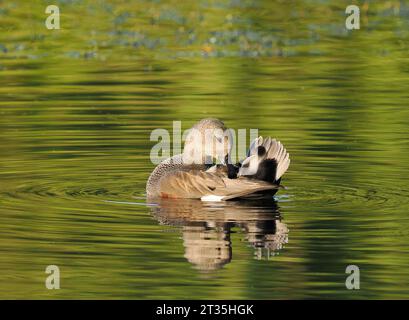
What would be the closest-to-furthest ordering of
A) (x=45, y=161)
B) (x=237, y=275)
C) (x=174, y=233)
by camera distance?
(x=237, y=275) → (x=174, y=233) → (x=45, y=161)

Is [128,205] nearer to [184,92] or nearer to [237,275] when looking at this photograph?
[237,275]

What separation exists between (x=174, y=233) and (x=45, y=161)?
367 centimetres

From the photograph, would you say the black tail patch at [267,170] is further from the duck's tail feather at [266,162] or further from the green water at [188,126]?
the green water at [188,126]

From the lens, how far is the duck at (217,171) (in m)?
12.4

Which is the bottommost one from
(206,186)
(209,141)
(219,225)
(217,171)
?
(219,225)

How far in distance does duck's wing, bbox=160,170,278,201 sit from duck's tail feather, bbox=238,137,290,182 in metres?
0.20

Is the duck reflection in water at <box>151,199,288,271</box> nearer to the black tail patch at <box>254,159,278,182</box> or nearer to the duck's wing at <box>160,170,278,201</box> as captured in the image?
the duck's wing at <box>160,170,278,201</box>

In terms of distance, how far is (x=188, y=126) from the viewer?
16.8 meters

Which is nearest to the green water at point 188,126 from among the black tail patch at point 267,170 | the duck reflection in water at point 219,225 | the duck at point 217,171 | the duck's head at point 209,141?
the duck reflection in water at point 219,225

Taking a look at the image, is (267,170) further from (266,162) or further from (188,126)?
(188,126)

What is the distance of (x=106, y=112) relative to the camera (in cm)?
1800

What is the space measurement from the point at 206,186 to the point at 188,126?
426 centimetres

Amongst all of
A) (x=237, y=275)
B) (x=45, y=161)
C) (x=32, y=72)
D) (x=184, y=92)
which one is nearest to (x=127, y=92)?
(x=184, y=92)

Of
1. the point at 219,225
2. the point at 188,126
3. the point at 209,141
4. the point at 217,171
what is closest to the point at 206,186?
the point at 217,171
